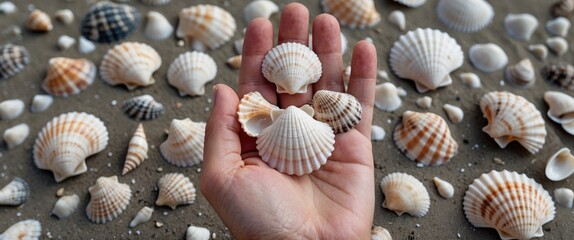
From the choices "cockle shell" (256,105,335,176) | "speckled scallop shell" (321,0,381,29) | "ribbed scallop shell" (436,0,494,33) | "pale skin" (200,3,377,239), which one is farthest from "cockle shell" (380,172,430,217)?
"ribbed scallop shell" (436,0,494,33)

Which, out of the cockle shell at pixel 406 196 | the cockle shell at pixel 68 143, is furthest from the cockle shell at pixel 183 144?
the cockle shell at pixel 406 196

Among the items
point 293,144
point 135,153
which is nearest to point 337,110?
point 293,144

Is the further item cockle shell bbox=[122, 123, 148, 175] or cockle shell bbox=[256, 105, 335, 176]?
cockle shell bbox=[122, 123, 148, 175]

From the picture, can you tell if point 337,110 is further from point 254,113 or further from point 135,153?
point 135,153

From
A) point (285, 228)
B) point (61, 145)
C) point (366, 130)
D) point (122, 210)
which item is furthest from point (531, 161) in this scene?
point (61, 145)

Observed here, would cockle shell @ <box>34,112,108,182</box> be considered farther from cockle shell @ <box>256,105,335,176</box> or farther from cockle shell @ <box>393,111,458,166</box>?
cockle shell @ <box>393,111,458,166</box>

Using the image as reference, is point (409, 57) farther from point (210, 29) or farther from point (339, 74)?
point (210, 29)

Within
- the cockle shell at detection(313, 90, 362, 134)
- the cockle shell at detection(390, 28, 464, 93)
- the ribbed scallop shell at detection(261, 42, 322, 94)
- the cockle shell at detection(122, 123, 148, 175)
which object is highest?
the ribbed scallop shell at detection(261, 42, 322, 94)

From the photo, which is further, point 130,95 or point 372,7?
point 372,7
